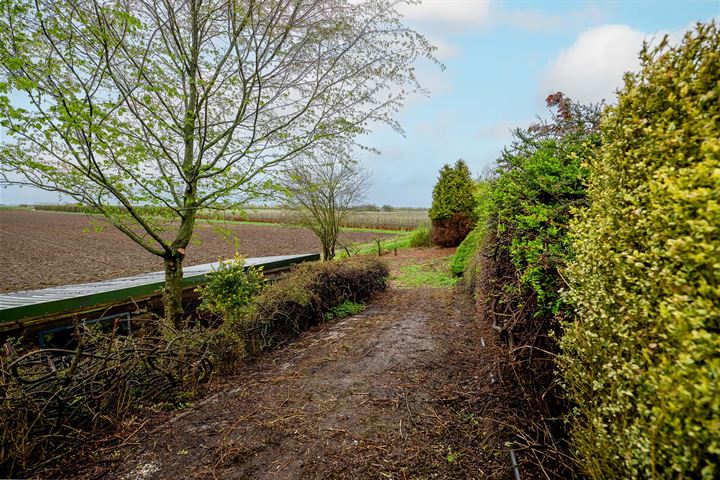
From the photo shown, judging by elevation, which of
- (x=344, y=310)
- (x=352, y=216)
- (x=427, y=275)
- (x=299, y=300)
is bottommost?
(x=344, y=310)

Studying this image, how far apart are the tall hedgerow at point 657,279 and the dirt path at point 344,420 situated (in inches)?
59.1

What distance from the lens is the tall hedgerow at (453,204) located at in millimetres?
15344

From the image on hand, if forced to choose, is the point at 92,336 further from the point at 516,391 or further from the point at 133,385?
the point at 516,391

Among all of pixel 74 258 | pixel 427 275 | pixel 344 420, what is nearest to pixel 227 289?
pixel 344 420

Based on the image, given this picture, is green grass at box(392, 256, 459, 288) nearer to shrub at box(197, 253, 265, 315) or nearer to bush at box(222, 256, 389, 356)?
bush at box(222, 256, 389, 356)

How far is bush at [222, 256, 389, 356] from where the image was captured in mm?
5466

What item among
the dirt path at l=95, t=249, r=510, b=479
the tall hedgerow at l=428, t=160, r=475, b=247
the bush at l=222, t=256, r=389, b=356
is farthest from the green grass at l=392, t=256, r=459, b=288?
the dirt path at l=95, t=249, r=510, b=479

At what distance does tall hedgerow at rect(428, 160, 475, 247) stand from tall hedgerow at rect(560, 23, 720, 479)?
1369 centimetres

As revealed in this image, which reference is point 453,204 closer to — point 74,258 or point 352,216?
point 352,216

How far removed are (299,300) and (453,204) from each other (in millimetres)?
11078

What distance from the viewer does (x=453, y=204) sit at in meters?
15.4

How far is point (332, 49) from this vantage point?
591cm

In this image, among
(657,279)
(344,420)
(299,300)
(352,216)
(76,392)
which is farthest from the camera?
(352,216)

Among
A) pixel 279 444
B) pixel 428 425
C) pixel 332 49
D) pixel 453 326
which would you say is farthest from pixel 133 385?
pixel 332 49
